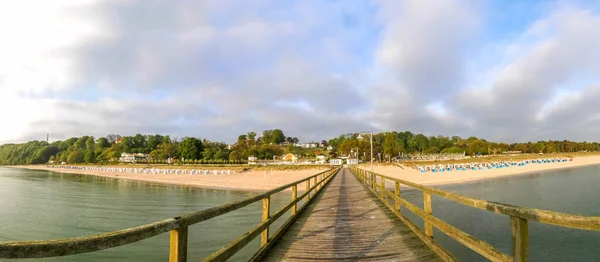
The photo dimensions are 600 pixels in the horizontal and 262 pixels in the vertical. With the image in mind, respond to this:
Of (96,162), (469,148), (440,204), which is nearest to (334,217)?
(440,204)

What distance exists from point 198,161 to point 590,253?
117 m

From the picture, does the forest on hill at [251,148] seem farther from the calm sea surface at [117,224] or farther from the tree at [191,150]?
the calm sea surface at [117,224]

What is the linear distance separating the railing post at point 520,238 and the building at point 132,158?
170217 mm

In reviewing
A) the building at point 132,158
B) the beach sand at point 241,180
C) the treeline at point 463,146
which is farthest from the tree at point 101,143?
the beach sand at point 241,180

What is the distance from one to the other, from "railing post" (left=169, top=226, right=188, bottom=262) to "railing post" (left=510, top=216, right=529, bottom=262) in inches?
122

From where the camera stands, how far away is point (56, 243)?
1840 millimetres

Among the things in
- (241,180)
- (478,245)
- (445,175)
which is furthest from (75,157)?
(478,245)

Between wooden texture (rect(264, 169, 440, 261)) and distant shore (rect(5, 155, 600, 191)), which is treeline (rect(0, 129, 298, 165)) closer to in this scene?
distant shore (rect(5, 155, 600, 191))

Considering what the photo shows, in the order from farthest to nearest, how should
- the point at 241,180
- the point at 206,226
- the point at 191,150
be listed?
1. the point at 191,150
2. the point at 241,180
3. the point at 206,226

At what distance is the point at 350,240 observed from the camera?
6.36 meters

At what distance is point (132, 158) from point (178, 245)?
569ft

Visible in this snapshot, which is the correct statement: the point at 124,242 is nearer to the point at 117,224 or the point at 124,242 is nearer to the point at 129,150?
the point at 117,224

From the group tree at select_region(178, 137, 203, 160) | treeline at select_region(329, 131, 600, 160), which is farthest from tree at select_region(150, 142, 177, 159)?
treeline at select_region(329, 131, 600, 160)

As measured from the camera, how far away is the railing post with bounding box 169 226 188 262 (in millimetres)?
2850
